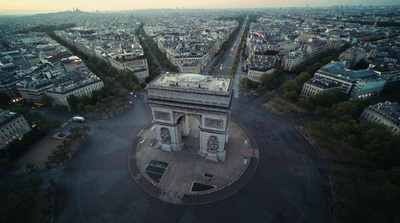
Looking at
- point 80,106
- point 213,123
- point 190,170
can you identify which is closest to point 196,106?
point 213,123

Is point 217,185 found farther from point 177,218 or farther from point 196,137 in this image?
point 196,137

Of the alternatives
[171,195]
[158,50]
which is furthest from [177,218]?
[158,50]

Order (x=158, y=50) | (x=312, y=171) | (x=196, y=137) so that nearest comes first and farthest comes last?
1. (x=312, y=171)
2. (x=196, y=137)
3. (x=158, y=50)

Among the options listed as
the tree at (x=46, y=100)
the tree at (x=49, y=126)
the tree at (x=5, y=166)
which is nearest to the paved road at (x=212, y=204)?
the tree at (x=5, y=166)

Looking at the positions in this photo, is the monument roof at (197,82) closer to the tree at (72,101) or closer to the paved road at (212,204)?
the paved road at (212,204)

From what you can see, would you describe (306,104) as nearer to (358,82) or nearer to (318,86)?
(318,86)

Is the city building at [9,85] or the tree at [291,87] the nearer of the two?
the city building at [9,85]
